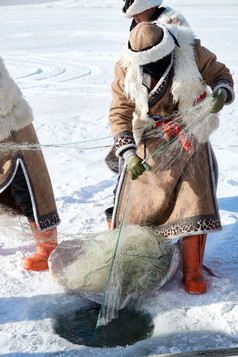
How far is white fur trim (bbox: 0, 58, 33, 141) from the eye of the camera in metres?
2.83

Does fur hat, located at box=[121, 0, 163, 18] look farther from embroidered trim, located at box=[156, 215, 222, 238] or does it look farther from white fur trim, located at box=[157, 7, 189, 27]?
embroidered trim, located at box=[156, 215, 222, 238]

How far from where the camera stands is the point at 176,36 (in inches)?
100

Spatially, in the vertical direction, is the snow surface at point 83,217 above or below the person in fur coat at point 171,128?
below

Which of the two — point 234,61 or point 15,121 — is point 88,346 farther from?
point 234,61

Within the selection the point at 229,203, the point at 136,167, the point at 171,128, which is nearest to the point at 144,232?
the point at 136,167

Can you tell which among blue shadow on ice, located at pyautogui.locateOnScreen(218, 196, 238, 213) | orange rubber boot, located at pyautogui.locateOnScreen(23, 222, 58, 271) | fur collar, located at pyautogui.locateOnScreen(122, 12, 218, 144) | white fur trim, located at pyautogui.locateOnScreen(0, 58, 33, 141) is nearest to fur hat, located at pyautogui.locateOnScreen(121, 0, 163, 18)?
fur collar, located at pyautogui.locateOnScreen(122, 12, 218, 144)

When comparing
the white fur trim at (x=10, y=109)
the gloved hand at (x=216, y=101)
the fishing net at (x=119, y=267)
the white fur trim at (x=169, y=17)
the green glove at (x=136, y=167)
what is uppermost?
the white fur trim at (x=169, y=17)

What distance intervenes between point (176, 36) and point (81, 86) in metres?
5.91

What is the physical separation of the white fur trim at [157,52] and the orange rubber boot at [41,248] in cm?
138

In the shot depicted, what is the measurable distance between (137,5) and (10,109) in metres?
1.02

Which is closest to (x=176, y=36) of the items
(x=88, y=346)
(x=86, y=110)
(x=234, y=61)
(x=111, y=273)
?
(x=111, y=273)

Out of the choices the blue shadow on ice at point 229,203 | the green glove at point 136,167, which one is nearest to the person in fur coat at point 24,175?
the green glove at point 136,167

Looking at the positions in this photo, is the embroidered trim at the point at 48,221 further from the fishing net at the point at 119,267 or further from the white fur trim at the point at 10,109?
the white fur trim at the point at 10,109

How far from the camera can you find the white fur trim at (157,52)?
7.98 feet
